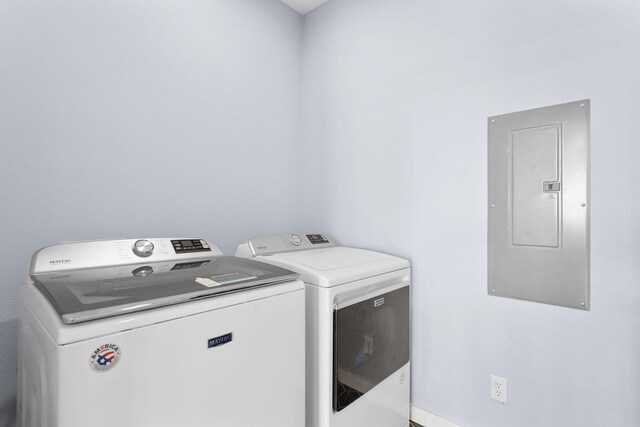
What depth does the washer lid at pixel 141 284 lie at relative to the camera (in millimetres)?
792

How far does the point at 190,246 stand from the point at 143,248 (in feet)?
0.66

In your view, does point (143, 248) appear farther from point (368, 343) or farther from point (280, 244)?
point (368, 343)

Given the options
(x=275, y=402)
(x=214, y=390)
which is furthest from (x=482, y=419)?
(x=214, y=390)

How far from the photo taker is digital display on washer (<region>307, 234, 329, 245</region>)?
6.52ft

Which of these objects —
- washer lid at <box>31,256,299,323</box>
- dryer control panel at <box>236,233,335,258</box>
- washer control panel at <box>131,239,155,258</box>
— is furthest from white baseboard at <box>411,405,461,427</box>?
washer control panel at <box>131,239,155,258</box>

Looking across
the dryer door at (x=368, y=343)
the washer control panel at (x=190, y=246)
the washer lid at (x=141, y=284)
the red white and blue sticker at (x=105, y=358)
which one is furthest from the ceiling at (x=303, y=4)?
the red white and blue sticker at (x=105, y=358)

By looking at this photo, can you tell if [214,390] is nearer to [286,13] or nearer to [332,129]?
[332,129]

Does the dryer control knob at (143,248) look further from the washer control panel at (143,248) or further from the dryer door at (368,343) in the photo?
the dryer door at (368,343)

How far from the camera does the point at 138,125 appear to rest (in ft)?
5.10

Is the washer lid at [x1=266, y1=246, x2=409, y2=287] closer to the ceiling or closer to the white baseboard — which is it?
the white baseboard

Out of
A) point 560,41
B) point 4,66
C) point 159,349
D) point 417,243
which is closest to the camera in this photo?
point 159,349

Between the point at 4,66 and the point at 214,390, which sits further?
the point at 4,66

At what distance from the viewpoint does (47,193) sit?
1315mm

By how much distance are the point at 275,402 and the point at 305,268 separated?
19.8 inches
